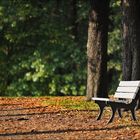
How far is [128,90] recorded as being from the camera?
585 inches

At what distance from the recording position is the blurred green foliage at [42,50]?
32.7m

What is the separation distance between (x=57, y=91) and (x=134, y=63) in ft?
57.8

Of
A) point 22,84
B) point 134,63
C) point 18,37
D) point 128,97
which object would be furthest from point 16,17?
point 128,97

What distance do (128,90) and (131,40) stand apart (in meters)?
2.93

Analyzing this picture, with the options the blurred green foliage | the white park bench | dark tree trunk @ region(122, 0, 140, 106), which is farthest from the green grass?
the blurred green foliage

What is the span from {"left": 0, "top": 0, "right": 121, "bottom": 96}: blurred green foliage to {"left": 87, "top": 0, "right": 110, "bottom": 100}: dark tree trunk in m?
12.2

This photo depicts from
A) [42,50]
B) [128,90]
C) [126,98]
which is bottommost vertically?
[126,98]

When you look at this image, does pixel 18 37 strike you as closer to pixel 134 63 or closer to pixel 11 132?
pixel 134 63

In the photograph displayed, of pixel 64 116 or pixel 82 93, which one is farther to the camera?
pixel 82 93

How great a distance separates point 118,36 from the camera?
34656mm

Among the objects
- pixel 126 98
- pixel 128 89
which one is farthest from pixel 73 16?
pixel 128 89

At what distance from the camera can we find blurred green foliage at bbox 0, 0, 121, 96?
107 feet

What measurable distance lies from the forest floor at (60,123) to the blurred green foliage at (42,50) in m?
13.4

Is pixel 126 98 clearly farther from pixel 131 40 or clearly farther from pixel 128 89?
pixel 131 40
